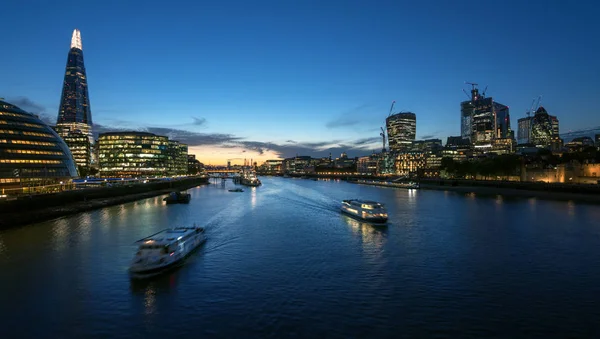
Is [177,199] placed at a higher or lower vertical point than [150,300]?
higher

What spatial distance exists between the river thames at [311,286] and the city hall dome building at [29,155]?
36.8 m

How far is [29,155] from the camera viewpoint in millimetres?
76938

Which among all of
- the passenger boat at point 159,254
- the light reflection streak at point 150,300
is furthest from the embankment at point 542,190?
the light reflection streak at point 150,300

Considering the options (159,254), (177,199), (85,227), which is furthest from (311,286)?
(177,199)

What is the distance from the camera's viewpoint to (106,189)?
80938mm

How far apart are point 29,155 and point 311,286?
7962cm

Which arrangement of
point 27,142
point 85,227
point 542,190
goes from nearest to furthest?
point 85,227 → point 27,142 → point 542,190

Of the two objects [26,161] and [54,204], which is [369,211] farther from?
[26,161]

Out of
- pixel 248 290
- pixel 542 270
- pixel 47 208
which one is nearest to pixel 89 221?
pixel 47 208

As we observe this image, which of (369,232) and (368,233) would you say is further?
(369,232)

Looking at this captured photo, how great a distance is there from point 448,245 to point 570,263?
1005cm

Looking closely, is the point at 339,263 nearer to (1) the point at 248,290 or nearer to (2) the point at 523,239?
(1) the point at 248,290

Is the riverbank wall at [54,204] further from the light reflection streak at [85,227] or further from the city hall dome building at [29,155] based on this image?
the city hall dome building at [29,155]

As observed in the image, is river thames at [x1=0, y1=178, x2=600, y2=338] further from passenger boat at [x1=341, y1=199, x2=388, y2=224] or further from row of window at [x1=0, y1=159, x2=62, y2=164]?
row of window at [x1=0, y1=159, x2=62, y2=164]
